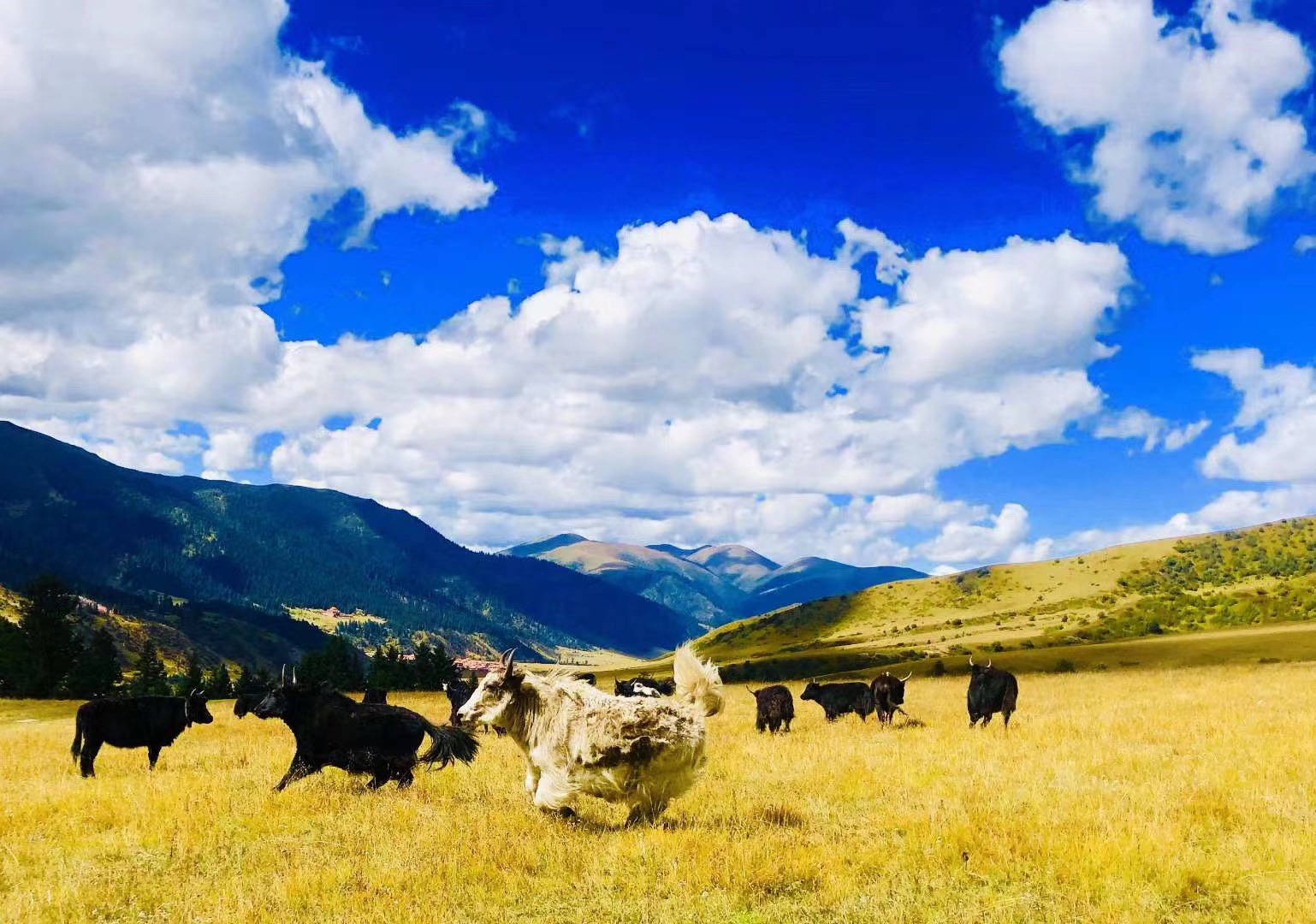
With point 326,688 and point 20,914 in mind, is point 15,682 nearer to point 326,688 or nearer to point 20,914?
point 326,688

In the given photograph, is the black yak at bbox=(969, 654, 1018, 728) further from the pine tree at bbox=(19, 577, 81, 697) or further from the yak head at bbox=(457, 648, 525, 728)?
the pine tree at bbox=(19, 577, 81, 697)

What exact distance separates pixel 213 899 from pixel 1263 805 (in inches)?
485

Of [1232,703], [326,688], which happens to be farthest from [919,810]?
[1232,703]

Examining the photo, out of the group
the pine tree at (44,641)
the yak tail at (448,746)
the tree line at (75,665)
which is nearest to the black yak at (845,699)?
the yak tail at (448,746)

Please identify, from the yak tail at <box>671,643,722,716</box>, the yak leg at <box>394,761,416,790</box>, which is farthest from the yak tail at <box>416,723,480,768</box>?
the yak tail at <box>671,643,722,716</box>

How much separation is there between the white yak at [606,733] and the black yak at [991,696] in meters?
13.9

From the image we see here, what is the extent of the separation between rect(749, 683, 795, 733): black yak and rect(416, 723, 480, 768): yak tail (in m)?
11.5

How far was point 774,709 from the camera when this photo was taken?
23734 millimetres

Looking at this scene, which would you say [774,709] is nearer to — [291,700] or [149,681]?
[291,700]

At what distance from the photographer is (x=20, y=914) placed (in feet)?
24.4

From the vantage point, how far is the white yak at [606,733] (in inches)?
406

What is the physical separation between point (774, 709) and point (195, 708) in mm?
15129

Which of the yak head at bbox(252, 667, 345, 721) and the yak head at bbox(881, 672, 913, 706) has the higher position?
the yak head at bbox(252, 667, 345, 721)

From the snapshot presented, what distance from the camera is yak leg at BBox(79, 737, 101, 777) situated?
54.4ft
